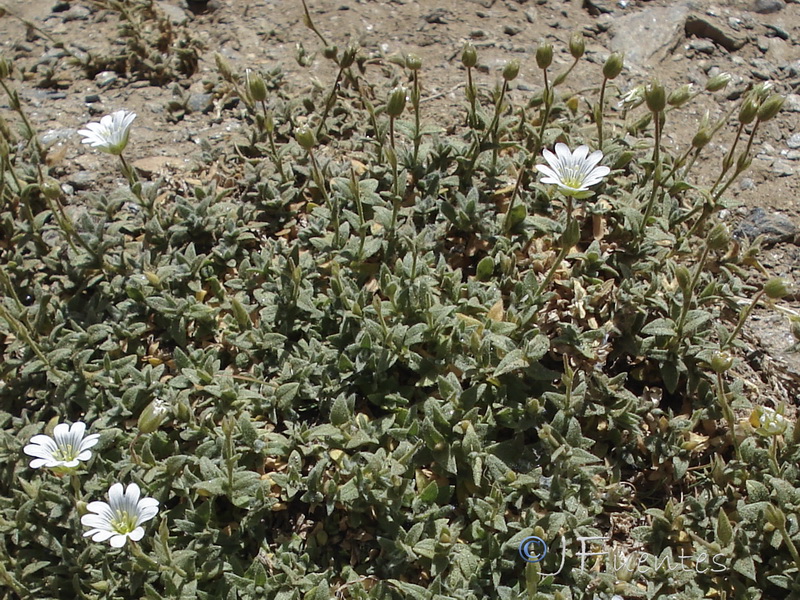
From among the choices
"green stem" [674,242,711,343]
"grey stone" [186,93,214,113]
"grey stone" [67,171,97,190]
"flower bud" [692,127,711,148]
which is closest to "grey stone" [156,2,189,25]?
"grey stone" [186,93,214,113]

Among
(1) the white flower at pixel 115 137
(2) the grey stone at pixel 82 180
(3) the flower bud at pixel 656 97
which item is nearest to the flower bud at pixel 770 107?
(3) the flower bud at pixel 656 97

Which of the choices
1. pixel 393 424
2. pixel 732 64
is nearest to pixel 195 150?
pixel 393 424

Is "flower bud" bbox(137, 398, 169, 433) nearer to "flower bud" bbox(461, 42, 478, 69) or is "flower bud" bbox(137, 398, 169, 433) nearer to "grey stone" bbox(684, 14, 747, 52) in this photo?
"flower bud" bbox(461, 42, 478, 69)

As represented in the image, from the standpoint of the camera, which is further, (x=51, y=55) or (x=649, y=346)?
(x=51, y=55)

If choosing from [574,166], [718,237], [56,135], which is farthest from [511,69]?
[56,135]

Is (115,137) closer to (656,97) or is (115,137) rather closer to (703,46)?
(656,97)

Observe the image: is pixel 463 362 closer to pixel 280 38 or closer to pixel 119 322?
pixel 119 322
